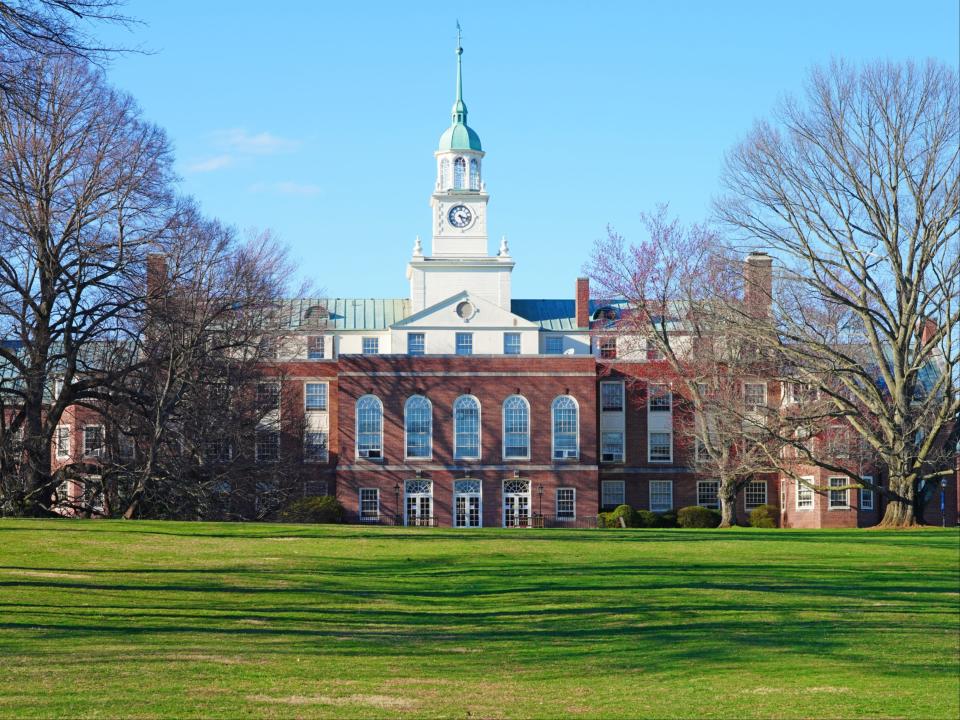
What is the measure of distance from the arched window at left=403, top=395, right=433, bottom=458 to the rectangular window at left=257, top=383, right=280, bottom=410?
6.04 meters

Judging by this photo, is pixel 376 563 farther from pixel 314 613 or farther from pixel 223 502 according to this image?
pixel 223 502

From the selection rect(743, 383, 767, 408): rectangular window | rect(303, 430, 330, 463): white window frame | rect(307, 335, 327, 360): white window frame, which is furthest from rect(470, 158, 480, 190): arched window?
rect(743, 383, 767, 408): rectangular window

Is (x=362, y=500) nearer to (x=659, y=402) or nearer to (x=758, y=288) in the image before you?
→ (x=659, y=402)

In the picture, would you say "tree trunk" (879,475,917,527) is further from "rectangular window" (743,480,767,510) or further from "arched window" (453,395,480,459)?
"arched window" (453,395,480,459)

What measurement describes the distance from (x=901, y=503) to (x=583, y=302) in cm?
3078

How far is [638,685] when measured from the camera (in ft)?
52.6

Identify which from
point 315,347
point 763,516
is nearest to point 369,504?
point 315,347

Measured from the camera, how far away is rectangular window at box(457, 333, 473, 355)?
69500 millimetres

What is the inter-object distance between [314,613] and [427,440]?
41.6m

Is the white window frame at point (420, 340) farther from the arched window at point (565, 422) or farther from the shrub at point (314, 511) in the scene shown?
the shrub at point (314, 511)

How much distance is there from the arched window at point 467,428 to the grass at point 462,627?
30495 mm

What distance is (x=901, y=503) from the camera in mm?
45656

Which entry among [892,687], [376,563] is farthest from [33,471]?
[892,687]

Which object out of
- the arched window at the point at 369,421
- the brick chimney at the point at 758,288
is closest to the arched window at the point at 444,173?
the arched window at the point at 369,421
